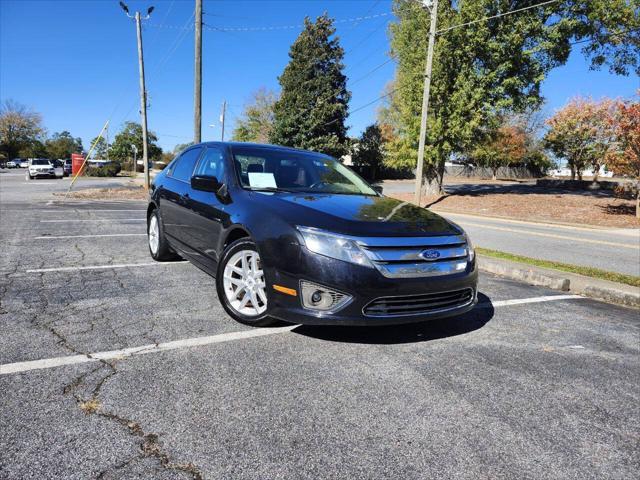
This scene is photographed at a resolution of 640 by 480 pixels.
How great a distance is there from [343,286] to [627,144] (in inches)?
655

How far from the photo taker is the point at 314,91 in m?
35.2

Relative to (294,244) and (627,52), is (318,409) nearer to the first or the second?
(294,244)

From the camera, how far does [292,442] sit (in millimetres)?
2105

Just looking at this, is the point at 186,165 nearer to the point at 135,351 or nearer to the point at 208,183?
the point at 208,183

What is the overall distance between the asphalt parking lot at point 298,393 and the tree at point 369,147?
42.1 meters

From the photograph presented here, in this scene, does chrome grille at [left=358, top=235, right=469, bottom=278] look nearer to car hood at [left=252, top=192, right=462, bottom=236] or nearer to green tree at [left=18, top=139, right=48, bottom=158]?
car hood at [left=252, top=192, right=462, bottom=236]

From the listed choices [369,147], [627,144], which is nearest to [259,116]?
[369,147]

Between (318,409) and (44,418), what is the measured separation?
1.40 m

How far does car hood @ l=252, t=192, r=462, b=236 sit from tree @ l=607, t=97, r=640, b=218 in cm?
1473

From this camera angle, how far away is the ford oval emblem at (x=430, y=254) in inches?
124

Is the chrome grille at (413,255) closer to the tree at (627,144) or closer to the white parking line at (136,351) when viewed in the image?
the white parking line at (136,351)

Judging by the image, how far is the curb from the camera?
16.9 ft

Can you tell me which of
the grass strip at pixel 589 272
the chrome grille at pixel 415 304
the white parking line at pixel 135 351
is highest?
the chrome grille at pixel 415 304

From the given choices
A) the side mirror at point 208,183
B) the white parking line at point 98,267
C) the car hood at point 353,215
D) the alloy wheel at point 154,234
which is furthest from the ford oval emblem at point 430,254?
the alloy wheel at point 154,234
